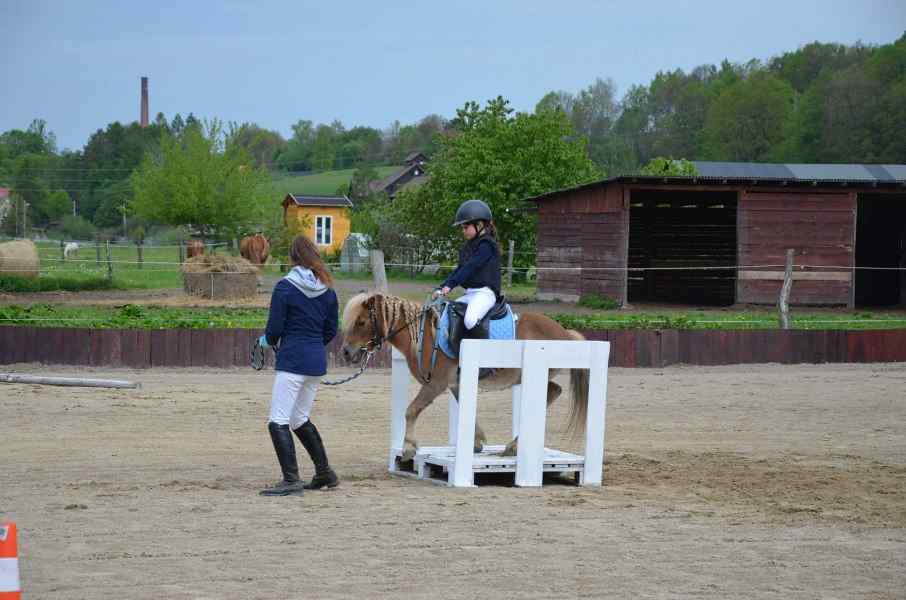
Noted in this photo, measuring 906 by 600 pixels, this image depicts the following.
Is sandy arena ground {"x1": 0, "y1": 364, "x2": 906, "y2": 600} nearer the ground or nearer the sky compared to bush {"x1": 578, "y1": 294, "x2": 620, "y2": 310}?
nearer the ground

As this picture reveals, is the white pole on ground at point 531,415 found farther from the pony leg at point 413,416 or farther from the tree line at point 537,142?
the tree line at point 537,142

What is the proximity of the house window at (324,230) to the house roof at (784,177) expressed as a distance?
3457cm

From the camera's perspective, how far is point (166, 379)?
16.3 metres

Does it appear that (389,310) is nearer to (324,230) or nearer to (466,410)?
(466,410)

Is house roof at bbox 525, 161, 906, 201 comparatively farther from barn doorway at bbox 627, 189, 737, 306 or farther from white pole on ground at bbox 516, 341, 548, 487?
white pole on ground at bbox 516, 341, 548, 487

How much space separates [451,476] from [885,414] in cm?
720

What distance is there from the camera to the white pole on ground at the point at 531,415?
9117 mm

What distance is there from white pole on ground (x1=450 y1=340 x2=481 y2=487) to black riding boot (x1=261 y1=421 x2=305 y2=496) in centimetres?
126

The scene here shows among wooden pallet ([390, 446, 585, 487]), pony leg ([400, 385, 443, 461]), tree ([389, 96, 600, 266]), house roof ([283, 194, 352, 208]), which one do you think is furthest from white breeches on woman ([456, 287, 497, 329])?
house roof ([283, 194, 352, 208])

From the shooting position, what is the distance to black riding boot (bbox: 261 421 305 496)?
27.9 feet

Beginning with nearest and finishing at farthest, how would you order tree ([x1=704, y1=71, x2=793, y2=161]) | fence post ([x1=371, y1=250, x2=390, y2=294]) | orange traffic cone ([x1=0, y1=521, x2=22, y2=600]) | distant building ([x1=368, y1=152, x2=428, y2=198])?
1. orange traffic cone ([x1=0, y1=521, x2=22, y2=600])
2. fence post ([x1=371, y1=250, x2=390, y2=294])
3. tree ([x1=704, y1=71, x2=793, y2=161])
4. distant building ([x1=368, y1=152, x2=428, y2=198])

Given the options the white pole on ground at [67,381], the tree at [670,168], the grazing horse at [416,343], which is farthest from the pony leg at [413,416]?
the tree at [670,168]

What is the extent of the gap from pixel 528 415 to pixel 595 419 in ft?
2.00

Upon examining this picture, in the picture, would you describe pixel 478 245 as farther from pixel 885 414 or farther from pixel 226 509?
pixel 885 414
